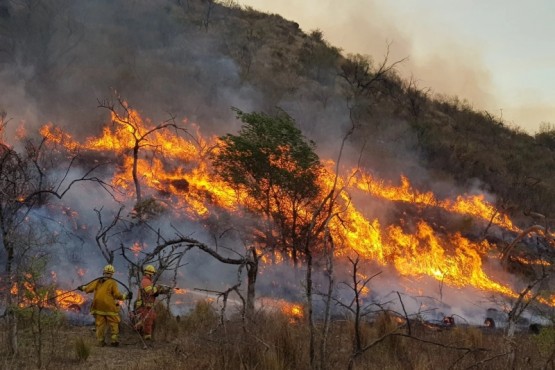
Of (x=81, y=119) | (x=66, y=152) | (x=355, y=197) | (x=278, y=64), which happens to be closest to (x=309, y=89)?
(x=278, y=64)

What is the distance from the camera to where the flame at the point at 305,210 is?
21438 millimetres

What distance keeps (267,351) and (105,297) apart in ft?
15.4

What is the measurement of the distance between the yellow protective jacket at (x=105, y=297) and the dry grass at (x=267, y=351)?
65cm

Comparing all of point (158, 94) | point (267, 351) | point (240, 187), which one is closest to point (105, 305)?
point (267, 351)

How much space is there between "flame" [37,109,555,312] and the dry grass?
10.7 meters

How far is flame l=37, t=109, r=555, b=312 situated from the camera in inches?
844

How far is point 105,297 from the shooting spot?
29.3 feet

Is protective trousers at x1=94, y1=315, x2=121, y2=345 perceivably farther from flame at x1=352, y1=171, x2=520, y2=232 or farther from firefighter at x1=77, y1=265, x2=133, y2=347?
flame at x1=352, y1=171, x2=520, y2=232

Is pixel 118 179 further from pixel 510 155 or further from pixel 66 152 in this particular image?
pixel 510 155

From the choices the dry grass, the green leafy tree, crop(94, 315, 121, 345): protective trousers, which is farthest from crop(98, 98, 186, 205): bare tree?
the dry grass

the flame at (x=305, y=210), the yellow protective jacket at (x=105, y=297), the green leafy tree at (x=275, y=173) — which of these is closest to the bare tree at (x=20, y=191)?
the yellow protective jacket at (x=105, y=297)

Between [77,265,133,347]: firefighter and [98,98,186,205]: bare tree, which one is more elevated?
[98,98,186,205]: bare tree

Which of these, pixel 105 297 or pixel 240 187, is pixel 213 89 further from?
pixel 105 297

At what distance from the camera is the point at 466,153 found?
3391 centimetres
